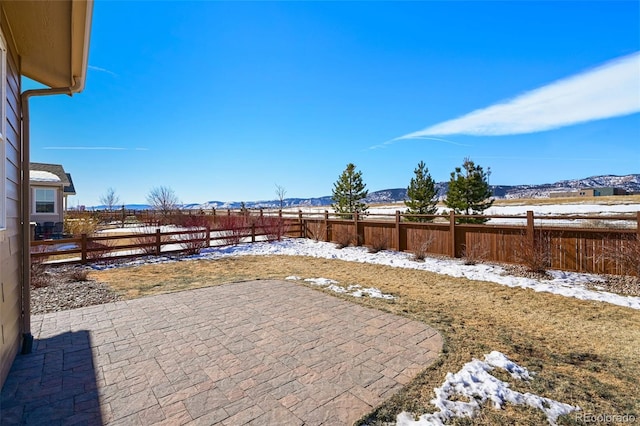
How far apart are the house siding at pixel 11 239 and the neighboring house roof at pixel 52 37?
13 cm

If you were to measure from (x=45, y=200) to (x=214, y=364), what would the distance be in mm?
18292

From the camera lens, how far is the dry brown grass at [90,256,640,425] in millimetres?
2484

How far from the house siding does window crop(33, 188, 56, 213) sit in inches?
635

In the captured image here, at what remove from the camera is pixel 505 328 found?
4.05m

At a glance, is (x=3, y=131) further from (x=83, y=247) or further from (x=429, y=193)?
(x=429, y=193)

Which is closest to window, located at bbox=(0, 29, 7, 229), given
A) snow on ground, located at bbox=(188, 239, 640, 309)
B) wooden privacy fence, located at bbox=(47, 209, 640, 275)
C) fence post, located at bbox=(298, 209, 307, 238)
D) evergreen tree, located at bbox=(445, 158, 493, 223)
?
wooden privacy fence, located at bbox=(47, 209, 640, 275)

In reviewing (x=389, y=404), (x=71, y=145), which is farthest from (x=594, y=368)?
(x=71, y=145)

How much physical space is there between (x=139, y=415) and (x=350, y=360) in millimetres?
1857

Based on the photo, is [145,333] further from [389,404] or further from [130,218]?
[130,218]

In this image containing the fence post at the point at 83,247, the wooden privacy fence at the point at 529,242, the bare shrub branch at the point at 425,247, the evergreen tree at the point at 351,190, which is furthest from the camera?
the evergreen tree at the point at 351,190

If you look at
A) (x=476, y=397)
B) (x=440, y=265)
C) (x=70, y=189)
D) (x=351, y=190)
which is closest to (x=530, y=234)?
(x=440, y=265)

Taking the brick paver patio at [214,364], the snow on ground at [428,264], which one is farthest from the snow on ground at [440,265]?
the brick paver patio at [214,364]

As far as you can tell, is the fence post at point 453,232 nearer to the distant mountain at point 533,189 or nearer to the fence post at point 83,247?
the fence post at point 83,247

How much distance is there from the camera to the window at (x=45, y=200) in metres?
15.2
